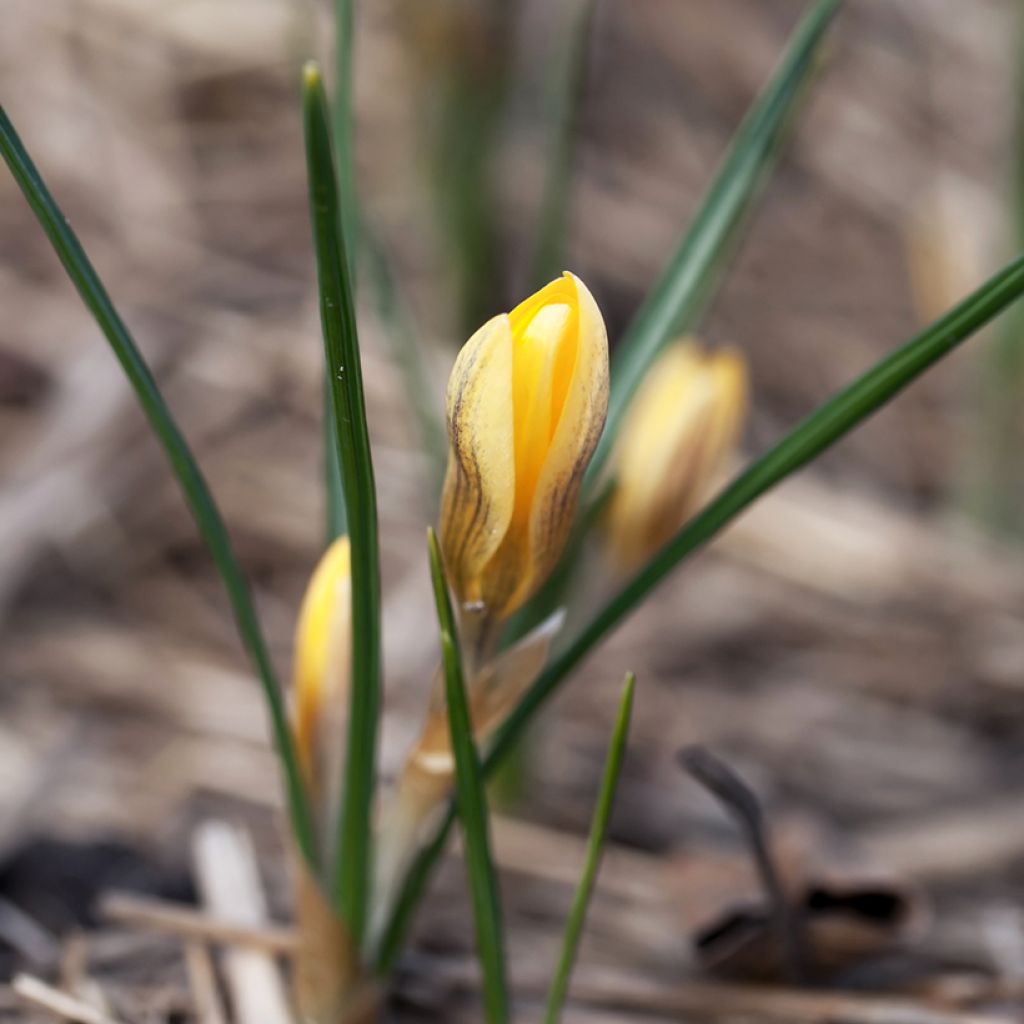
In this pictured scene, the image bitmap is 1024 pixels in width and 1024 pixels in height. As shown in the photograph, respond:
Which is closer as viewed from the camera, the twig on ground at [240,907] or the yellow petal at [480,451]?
the yellow petal at [480,451]

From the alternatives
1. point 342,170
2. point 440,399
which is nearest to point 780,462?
point 342,170

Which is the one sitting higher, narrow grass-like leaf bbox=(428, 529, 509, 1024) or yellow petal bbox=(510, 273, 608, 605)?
yellow petal bbox=(510, 273, 608, 605)

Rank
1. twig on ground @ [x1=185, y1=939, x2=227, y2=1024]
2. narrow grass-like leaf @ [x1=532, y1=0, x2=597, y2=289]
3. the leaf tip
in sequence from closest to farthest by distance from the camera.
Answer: the leaf tip → twig on ground @ [x1=185, y1=939, x2=227, y2=1024] → narrow grass-like leaf @ [x1=532, y1=0, x2=597, y2=289]

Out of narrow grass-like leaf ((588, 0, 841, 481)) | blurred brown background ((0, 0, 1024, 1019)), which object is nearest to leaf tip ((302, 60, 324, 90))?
narrow grass-like leaf ((588, 0, 841, 481))

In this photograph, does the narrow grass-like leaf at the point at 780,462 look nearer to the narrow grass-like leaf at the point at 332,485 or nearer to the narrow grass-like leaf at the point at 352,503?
the narrow grass-like leaf at the point at 352,503

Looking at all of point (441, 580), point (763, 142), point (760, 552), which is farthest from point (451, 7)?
point (441, 580)

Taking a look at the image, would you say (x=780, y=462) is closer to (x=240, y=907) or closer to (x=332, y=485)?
(x=332, y=485)

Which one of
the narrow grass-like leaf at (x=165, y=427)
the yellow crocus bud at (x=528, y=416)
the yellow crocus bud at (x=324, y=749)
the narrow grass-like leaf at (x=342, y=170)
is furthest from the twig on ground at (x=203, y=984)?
the yellow crocus bud at (x=528, y=416)

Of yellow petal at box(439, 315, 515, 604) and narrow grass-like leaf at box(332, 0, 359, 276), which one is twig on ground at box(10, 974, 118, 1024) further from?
narrow grass-like leaf at box(332, 0, 359, 276)
